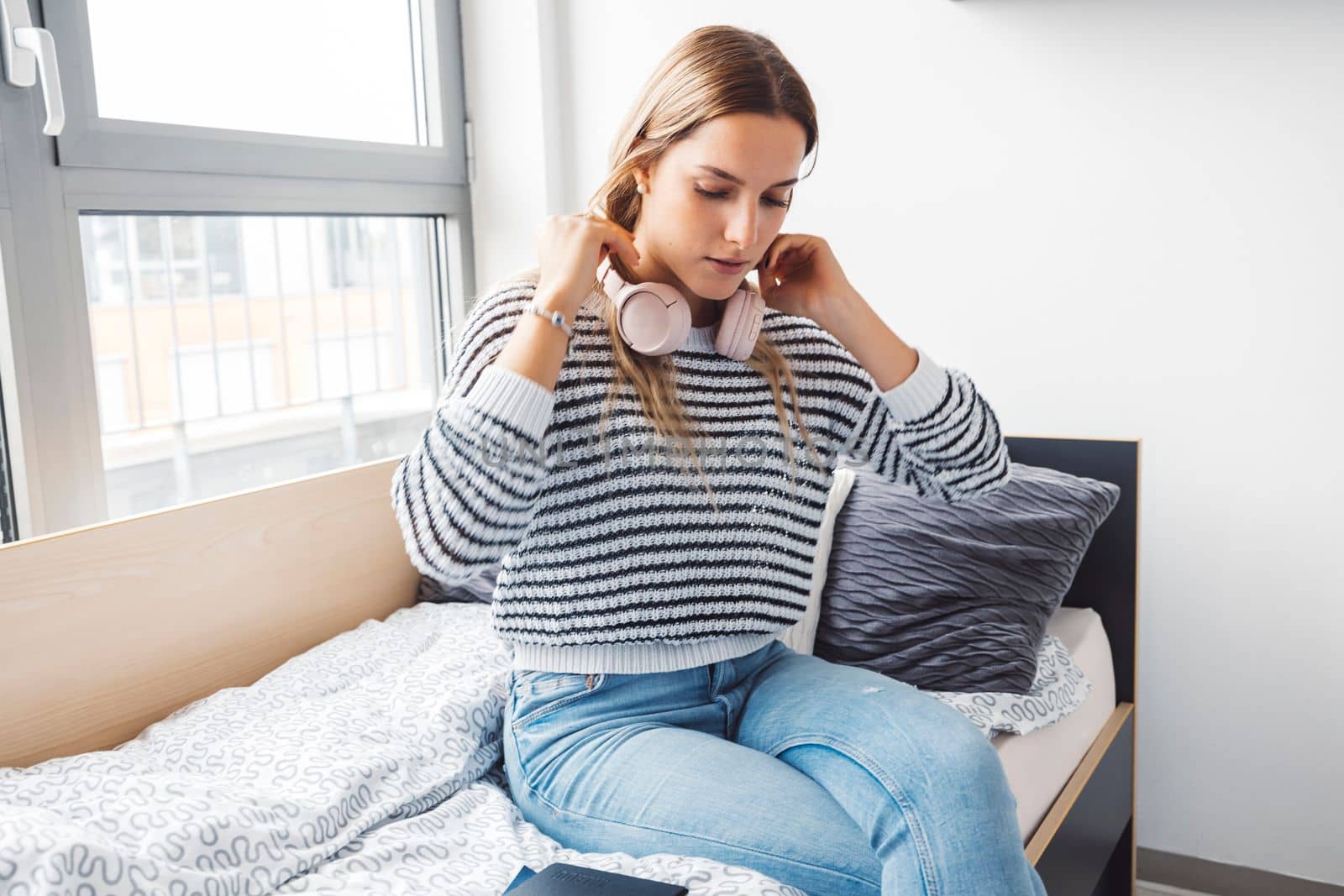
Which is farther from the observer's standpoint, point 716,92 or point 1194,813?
point 1194,813

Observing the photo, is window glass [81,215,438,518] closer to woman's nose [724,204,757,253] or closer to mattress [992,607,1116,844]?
woman's nose [724,204,757,253]

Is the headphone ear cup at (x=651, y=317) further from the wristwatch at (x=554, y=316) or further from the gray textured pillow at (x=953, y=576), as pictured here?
the gray textured pillow at (x=953, y=576)

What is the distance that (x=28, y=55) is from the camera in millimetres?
1487

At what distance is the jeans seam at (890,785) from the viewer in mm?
940

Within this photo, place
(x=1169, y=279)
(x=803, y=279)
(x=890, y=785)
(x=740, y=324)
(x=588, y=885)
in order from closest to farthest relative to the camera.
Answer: (x=588, y=885)
(x=890, y=785)
(x=740, y=324)
(x=803, y=279)
(x=1169, y=279)

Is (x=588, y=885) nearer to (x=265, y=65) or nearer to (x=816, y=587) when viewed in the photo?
(x=816, y=587)

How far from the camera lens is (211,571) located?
151 centimetres

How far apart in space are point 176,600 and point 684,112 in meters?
0.91

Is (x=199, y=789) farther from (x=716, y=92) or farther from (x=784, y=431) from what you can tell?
(x=716, y=92)

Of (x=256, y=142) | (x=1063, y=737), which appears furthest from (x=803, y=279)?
(x=256, y=142)

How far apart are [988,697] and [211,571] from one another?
3.40 feet

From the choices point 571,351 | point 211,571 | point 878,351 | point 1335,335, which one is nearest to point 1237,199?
point 1335,335

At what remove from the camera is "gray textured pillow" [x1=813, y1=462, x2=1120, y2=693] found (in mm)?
1520

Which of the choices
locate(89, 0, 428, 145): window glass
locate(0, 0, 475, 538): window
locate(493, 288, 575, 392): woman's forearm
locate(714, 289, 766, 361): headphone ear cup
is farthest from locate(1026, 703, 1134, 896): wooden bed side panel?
locate(89, 0, 428, 145): window glass
